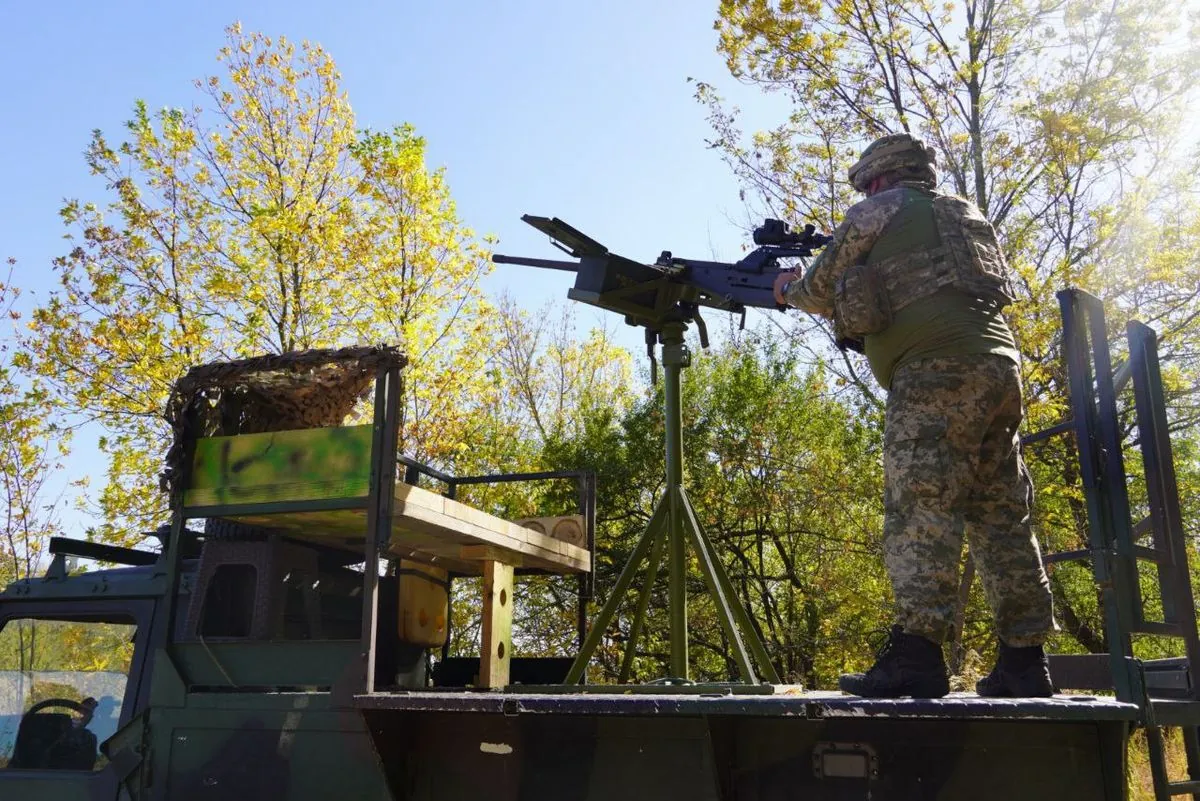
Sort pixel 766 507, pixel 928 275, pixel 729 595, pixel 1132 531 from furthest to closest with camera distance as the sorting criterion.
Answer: pixel 766 507, pixel 729 595, pixel 928 275, pixel 1132 531

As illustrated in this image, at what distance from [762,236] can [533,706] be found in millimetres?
2310

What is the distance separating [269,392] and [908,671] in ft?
8.44

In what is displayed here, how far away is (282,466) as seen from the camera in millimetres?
3475

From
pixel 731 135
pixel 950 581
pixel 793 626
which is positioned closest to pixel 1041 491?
pixel 793 626

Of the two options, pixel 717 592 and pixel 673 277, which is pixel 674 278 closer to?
pixel 673 277

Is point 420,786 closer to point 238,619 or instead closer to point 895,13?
point 238,619

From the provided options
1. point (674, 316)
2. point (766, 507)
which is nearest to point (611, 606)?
point (674, 316)

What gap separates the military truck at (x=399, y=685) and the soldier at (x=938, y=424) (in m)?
0.21

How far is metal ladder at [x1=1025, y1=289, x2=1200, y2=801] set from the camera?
2.50m

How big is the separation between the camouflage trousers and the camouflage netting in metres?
1.74

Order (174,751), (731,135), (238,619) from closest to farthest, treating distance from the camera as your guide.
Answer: (174,751), (238,619), (731,135)

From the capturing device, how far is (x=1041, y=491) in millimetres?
10875

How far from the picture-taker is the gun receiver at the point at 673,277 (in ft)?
14.0

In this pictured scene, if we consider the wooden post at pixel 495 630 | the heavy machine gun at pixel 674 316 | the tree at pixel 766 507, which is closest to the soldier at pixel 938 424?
the heavy machine gun at pixel 674 316
